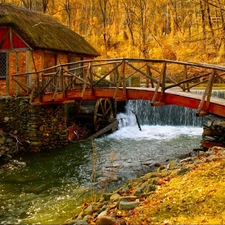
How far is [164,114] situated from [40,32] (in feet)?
28.4

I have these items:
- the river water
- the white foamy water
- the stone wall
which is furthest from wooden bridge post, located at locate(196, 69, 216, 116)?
the stone wall

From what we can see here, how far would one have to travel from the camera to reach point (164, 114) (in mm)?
19500

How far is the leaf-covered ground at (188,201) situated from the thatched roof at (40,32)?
10.3 meters

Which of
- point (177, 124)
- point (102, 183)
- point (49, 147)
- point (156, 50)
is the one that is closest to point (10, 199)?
point (102, 183)

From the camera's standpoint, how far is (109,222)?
5.46 m

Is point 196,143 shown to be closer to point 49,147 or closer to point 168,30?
point 49,147

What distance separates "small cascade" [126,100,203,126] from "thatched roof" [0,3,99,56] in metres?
4.29

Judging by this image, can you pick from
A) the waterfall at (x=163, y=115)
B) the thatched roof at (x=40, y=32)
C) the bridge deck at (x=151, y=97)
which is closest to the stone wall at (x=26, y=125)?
the bridge deck at (x=151, y=97)

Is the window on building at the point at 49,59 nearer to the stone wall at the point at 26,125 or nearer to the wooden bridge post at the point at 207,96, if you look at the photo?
the stone wall at the point at 26,125

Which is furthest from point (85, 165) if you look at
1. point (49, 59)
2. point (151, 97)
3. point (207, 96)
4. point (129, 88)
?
point (49, 59)

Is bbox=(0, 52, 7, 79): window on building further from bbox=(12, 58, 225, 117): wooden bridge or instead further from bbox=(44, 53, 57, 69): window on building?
bbox=(44, 53, 57, 69): window on building

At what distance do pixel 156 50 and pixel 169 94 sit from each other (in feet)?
73.9

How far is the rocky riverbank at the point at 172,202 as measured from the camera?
504 cm

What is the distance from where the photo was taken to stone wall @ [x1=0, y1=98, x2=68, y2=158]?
46.6ft
